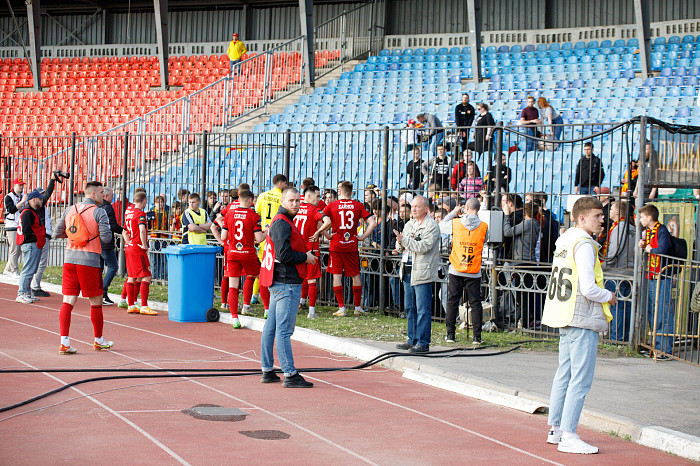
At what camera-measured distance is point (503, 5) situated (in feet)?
98.5

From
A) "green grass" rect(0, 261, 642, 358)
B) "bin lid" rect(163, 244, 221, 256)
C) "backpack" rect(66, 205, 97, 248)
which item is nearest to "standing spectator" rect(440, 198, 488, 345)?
"green grass" rect(0, 261, 642, 358)

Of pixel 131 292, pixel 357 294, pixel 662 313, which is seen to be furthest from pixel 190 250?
pixel 662 313

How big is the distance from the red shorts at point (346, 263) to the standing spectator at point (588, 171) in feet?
11.6

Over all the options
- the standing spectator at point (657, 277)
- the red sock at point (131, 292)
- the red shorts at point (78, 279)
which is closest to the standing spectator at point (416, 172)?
the standing spectator at point (657, 277)

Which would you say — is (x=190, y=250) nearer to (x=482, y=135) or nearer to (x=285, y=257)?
(x=285, y=257)

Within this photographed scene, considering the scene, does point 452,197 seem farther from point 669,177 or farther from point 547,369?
point 547,369

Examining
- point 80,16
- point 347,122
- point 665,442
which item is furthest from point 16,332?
point 80,16

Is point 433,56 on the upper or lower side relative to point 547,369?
upper

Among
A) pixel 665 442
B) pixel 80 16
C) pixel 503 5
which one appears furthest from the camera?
pixel 80 16

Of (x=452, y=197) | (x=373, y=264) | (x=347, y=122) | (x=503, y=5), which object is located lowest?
(x=373, y=264)

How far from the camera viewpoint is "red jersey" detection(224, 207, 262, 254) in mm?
12430

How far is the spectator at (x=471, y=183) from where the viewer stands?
41.9 ft

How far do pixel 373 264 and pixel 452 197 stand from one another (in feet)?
5.98

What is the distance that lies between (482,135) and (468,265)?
11.0ft
